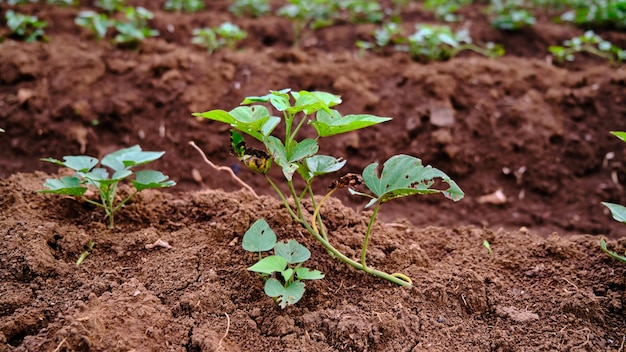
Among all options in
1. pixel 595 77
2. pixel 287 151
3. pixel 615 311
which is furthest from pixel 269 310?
pixel 595 77

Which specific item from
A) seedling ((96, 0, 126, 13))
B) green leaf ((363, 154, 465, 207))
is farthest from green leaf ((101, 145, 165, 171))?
seedling ((96, 0, 126, 13))

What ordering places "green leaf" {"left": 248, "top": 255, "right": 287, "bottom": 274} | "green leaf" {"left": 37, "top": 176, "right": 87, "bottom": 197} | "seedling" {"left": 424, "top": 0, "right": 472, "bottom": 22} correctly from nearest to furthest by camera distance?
"green leaf" {"left": 248, "top": 255, "right": 287, "bottom": 274}
"green leaf" {"left": 37, "top": 176, "right": 87, "bottom": 197}
"seedling" {"left": 424, "top": 0, "right": 472, "bottom": 22}

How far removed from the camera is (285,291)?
4.91 feet

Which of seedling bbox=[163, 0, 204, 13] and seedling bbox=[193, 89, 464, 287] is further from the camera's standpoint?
seedling bbox=[163, 0, 204, 13]

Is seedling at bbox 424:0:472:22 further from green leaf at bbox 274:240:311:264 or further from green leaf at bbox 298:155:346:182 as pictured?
green leaf at bbox 274:240:311:264

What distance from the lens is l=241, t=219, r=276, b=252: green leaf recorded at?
5.15 feet

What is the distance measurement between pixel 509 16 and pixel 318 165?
11.3ft

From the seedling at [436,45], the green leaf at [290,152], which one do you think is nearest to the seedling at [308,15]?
the seedling at [436,45]

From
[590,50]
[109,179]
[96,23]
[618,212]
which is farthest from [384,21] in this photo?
[109,179]

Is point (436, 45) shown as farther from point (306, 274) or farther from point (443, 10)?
point (306, 274)

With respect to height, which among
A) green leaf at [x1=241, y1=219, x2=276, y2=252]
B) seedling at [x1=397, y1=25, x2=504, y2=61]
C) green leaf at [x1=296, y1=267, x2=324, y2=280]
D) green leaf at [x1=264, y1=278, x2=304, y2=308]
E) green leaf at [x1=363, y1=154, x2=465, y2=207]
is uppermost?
green leaf at [x1=363, y1=154, x2=465, y2=207]

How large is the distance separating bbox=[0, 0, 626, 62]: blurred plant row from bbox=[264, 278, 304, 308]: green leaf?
2398 mm

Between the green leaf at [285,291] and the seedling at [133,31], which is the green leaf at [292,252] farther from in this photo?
the seedling at [133,31]

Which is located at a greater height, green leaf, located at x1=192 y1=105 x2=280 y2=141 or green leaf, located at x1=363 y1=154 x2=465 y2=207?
green leaf, located at x1=192 y1=105 x2=280 y2=141
